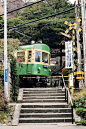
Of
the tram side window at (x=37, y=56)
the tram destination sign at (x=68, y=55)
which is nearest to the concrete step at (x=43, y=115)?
the tram destination sign at (x=68, y=55)

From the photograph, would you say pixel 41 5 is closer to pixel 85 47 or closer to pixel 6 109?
pixel 85 47

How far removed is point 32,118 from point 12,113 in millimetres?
1112

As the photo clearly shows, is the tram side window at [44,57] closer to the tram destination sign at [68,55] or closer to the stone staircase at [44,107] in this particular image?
the stone staircase at [44,107]

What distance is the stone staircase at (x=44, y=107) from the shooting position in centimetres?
1035

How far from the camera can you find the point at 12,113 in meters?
10.8

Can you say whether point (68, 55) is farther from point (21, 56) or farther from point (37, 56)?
point (21, 56)

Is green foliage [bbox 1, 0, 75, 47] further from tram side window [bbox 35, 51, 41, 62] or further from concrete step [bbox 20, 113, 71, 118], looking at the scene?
concrete step [bbox 20, 113, 71, 118]

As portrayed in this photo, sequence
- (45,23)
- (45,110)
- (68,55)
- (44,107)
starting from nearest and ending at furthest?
(45,110), (44,107), (68,55), (45,23)

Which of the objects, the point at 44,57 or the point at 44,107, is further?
the point at 44,57

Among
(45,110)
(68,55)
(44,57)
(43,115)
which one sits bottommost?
(43,115)

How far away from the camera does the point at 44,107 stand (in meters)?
11.7

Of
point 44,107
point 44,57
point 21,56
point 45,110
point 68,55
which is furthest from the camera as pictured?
point 44,57

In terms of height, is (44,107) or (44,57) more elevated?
(44,57)

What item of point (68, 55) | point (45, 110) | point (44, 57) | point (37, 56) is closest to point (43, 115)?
point (45, 110)
